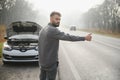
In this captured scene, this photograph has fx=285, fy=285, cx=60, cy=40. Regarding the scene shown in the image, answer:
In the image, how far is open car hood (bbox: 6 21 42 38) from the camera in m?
12.7

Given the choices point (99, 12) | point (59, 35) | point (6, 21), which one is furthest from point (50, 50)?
point (99, 12)

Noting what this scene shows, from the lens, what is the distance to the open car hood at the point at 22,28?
41.6ft

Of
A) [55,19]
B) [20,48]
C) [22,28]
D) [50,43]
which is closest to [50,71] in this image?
[50,43]

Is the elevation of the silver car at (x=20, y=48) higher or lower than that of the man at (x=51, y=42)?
lower

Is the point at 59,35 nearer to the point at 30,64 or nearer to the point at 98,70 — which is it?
the point at 98,70

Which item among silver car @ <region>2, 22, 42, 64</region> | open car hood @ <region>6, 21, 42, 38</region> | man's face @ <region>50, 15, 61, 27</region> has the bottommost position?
silver car @ <region>2, 22, 42, 64</region>

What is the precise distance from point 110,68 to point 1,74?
4261 mm

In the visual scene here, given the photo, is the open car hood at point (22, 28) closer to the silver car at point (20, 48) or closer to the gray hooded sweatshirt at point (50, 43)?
the silver car at point (20, 48)

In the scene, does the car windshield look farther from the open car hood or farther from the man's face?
the man's face

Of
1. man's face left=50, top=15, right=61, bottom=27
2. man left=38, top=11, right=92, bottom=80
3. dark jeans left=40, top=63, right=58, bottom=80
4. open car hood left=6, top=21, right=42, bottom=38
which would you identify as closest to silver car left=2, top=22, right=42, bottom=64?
open car hood left=6, top=21, right=42, bottom=38

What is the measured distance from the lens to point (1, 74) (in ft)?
32.0

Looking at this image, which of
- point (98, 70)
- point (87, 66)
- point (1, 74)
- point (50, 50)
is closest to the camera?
point (50, 50)

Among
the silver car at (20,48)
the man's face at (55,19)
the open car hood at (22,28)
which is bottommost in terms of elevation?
A: the silver car at (20,48)

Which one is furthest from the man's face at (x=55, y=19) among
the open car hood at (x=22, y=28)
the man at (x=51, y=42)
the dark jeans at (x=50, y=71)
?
the open car hood at (x=22, y=28)
